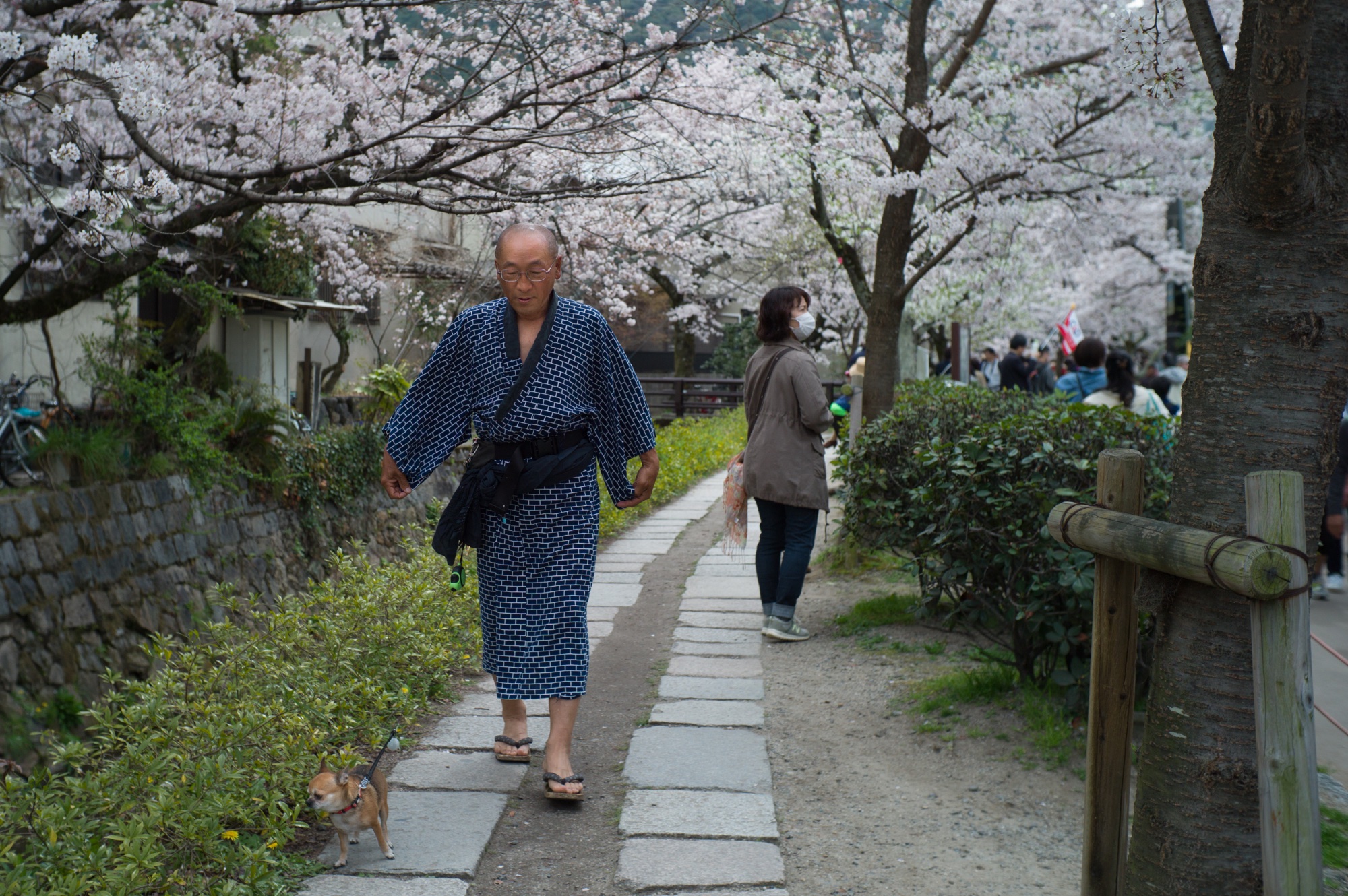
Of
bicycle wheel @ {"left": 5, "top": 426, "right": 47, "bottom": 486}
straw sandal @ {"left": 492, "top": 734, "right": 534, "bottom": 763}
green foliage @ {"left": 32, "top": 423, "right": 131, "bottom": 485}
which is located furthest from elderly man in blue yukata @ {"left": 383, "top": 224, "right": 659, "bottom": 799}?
bicycle wheel @ {"left": 5, "top": 426, "right": 47, "bottom": 486}

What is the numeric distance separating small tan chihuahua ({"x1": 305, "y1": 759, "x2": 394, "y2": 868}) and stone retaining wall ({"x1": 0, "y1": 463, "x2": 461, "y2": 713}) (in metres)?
5.68

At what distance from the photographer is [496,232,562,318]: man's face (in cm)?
337

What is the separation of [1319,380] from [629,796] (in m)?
2.32

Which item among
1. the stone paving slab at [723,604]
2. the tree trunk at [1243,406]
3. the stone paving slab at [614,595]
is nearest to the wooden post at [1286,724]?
the tree trunk at [1243,406]

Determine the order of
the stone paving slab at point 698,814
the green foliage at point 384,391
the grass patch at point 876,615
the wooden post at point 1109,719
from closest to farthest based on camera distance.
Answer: the wooden post at point 1109,719 → the stone paving slab at point 698,814 → the grass patch at point 876,615 → the green foliage at point 384,391

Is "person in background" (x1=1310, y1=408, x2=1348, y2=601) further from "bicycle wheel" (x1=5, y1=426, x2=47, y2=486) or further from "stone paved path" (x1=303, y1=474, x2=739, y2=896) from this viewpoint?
"bicycle wheel" (x1=5, y1=426, x2=47, y2=486)

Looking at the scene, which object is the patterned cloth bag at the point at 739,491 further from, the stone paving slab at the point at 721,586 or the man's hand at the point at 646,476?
the man's hand at the point at 646,476

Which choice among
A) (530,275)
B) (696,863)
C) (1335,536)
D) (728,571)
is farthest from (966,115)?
(696,863)

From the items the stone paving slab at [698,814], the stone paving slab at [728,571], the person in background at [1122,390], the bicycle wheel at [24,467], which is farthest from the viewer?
the bicycle wheel at [24,467]

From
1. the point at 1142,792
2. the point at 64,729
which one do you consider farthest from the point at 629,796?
the point at 64,729

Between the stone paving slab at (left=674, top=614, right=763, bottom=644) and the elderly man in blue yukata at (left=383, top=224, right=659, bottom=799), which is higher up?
the elderly man in blue yukata at (left=383, top=224, right=659, bottom=799)

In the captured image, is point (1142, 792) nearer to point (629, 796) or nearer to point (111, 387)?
point (629, 796)

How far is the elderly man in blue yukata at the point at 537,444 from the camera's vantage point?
3.39m

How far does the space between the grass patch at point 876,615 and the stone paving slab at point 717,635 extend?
480 mm
